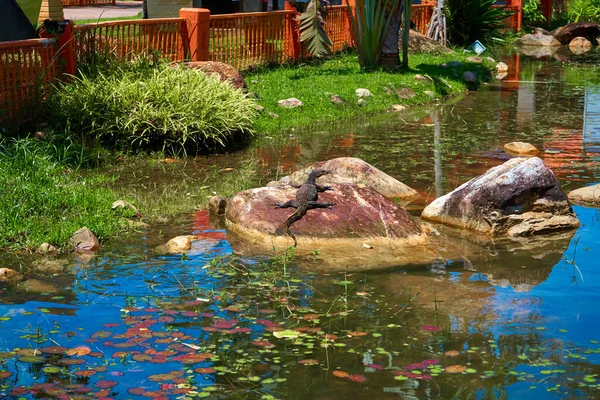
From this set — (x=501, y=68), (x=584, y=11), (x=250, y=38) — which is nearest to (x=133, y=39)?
(x=250, y=38)

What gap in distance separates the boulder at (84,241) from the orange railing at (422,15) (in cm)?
1718

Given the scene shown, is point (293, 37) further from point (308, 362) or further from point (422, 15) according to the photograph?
point (308, 362)

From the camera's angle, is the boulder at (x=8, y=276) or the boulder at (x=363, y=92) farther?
the boulder at (x=363, y=92)

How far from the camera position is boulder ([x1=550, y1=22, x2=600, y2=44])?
28.5 meters

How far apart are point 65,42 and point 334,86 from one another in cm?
542

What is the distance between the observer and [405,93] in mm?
16469

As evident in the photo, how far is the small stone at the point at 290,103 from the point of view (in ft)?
47.1

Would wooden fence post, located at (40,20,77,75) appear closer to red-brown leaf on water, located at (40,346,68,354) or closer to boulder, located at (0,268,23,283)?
boulder, located at (0,268,23,283)

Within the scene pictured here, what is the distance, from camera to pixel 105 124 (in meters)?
11.1

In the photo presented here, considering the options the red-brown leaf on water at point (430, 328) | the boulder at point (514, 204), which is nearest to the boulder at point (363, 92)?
the boulder at point (514, 204)

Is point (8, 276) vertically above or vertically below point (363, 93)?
below

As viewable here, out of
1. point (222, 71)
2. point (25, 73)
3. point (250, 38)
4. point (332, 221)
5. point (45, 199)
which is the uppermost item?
point (250, 38)

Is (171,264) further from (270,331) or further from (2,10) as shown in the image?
(2,10)

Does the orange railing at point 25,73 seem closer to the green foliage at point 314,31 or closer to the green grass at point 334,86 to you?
the green grass at point 334,86
